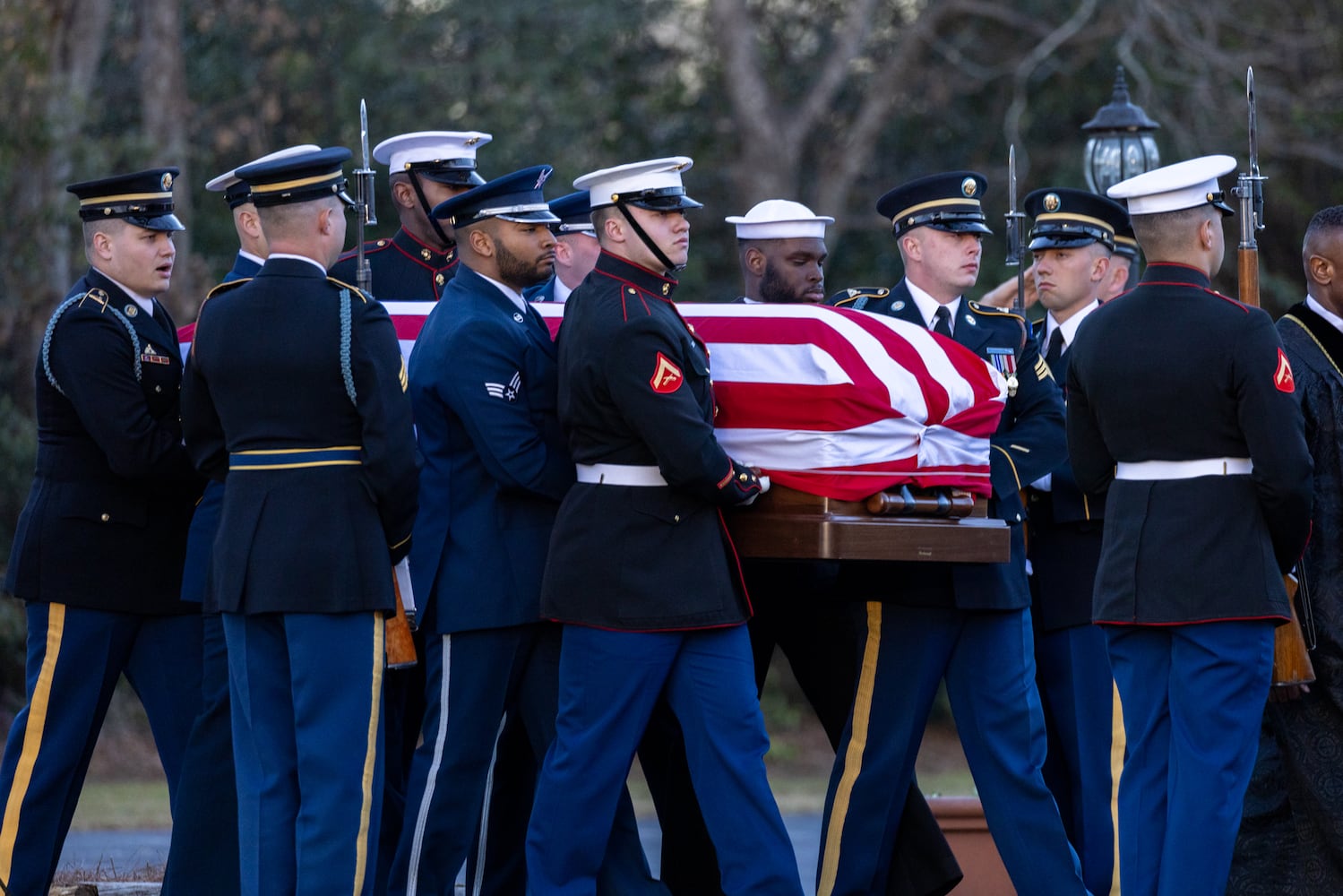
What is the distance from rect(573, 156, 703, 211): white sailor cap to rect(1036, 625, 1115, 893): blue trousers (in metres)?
1.83

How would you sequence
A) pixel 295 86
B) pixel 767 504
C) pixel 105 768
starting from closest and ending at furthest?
pixel 767 504 < pixel 105 768 < pixel 295 86

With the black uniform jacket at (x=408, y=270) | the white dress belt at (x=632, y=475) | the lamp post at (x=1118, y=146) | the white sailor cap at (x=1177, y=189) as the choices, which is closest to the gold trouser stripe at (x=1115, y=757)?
the white sailor cap at (x=1177, y=189)

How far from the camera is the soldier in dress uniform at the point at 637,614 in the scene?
472 cm

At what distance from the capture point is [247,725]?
15.4ft

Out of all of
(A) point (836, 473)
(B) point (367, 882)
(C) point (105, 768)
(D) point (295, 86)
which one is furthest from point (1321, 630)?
(D) point (295, 86)

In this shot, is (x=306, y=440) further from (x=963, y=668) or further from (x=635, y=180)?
(x=963, y=668)

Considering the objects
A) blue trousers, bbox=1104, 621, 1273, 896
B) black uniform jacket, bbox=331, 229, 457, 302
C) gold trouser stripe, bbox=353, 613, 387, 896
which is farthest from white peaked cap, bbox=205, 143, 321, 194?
blue trousers, bbox=1104, 621, 1273, 896

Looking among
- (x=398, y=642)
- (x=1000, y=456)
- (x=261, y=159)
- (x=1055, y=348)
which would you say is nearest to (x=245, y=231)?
(x=261, y=159)

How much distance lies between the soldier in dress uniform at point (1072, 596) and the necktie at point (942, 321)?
374 mm

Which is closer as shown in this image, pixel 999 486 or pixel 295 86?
pixel 999 486

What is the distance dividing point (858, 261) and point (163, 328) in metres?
11.9

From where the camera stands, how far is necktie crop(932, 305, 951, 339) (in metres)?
5.55

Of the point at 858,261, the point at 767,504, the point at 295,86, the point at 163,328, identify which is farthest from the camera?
the point at 858,261

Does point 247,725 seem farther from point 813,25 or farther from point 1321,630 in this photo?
point 813,25
